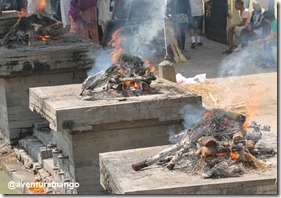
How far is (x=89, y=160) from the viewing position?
13.8 meters

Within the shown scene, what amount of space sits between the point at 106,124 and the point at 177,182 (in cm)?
297

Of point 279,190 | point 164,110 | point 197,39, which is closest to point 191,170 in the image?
point 279,190

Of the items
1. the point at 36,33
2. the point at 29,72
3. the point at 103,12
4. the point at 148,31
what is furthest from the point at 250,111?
the point at 103,12

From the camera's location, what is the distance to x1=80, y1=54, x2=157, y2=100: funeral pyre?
14.2 m

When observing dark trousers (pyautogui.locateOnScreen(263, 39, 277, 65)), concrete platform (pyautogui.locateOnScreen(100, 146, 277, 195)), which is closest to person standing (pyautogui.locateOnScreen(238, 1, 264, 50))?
dark trousers (pyautogui.locateOnScreen(263, 39, 277, 65))

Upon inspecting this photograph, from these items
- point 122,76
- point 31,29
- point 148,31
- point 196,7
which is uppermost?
point 31,29

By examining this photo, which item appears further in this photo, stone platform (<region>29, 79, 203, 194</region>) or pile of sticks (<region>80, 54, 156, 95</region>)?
pile of sticks (<region>80, 54, 156, 95</region>)

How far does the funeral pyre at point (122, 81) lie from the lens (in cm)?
1422

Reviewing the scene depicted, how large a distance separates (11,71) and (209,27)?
30.6ft

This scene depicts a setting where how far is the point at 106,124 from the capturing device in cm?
1363

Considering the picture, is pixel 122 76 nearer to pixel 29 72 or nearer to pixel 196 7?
pixel 29 72

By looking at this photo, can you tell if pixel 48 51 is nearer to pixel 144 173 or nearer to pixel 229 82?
pixel 229 82

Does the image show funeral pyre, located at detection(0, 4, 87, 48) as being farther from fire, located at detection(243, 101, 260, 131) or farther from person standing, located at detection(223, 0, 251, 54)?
person standing, located at detection(223, 0, 251, 54)

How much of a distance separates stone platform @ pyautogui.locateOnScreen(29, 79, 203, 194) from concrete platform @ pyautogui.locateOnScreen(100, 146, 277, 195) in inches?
77.5
